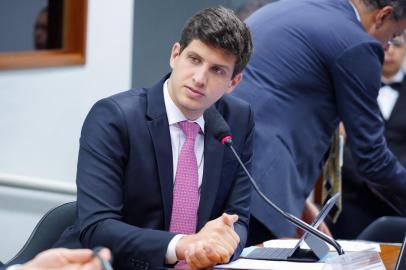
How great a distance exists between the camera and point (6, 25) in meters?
4.06

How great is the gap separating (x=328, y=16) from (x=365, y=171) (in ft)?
1.77

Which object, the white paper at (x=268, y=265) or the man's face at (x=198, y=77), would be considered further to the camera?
the man's face at (x=198, y=77)

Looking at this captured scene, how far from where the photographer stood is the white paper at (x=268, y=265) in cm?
216

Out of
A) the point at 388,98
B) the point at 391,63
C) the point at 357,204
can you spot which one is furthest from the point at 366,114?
the point at 391,63

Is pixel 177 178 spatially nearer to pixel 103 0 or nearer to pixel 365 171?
pixel 365 171

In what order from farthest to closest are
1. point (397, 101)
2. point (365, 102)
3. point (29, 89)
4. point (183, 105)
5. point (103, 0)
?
point (397, 101), point (103, 0), point (29, 89), point (365, 102), point (183, 105)

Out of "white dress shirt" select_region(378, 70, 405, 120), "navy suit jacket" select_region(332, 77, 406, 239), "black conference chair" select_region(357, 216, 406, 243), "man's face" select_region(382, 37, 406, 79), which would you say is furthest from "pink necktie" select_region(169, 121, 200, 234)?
"man's face" select_region(382, 37, 406, 79)

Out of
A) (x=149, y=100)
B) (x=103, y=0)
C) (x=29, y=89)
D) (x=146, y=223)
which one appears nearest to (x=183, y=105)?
(x=149, y=100)

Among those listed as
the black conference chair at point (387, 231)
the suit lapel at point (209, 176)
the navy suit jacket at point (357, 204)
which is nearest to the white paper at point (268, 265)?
the suit lapel at point (209, 176)

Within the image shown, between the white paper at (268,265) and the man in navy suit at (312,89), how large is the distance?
667 millimetres

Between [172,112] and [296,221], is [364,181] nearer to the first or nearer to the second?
[172,112]

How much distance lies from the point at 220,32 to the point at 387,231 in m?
1.62

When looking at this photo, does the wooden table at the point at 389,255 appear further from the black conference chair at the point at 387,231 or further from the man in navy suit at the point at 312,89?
the black conference chair at the point at 387,231

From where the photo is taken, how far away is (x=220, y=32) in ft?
7.63
